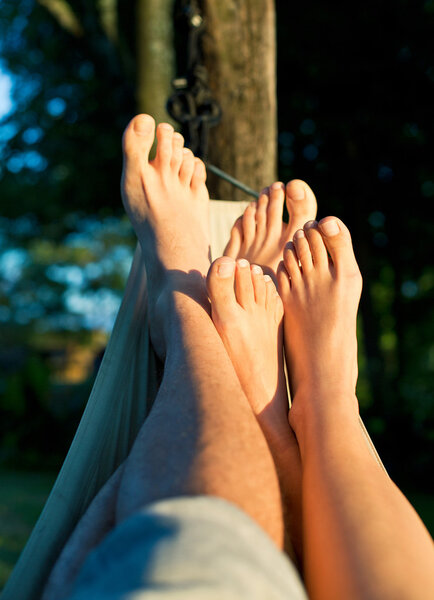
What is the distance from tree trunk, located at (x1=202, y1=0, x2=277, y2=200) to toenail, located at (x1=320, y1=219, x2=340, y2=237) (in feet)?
1.76

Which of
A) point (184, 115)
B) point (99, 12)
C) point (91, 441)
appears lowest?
point (91, 441)

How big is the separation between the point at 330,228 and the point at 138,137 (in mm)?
549

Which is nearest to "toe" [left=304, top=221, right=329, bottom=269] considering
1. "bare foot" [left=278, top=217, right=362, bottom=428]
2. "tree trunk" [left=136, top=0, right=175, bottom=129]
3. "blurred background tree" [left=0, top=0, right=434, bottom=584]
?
"bare foot" [left=278, top=217, right=362, bottom=428]

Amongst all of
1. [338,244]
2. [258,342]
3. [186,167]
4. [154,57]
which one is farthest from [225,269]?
[154,57]

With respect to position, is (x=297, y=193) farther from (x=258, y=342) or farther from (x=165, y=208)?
(x=258, y=342)

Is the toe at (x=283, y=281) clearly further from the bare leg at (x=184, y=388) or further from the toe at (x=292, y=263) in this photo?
the bare leg at (x=184, y=388)

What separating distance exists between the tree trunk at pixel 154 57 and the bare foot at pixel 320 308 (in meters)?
1.76

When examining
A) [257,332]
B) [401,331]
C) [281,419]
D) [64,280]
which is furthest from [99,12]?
[64,280]

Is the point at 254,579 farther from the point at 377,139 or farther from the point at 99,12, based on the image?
the point at 377,139

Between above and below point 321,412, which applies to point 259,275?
above

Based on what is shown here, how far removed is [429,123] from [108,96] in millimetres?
3053

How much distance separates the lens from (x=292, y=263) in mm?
1280

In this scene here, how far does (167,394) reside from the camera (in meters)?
0.83

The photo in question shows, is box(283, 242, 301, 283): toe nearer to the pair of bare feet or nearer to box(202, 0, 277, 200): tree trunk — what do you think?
the pair of bare feet
